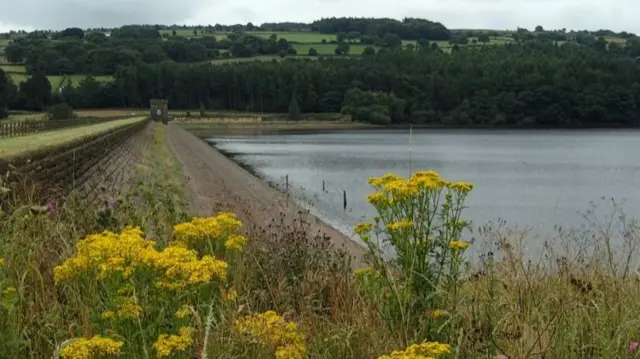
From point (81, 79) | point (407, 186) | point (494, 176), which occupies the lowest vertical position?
point (494, 176)

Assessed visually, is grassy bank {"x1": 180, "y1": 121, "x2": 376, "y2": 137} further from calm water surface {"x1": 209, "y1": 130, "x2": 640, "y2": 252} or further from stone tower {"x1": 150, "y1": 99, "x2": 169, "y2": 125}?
calm water surface {"x1": 209, "y1": 130, "x2": 640, "y2": 252}

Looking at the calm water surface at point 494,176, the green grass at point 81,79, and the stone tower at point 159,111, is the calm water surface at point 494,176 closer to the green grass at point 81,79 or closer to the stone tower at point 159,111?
the stone tower at point 159,111

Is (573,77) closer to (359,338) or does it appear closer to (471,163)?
(471,163)

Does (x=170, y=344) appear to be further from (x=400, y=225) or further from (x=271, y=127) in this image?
(x=271, y=127)

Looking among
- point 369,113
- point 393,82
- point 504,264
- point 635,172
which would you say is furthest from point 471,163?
point 393,82

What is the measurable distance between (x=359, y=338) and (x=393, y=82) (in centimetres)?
16237

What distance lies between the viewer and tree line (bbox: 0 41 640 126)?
149 m

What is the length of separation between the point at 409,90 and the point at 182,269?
161 meters

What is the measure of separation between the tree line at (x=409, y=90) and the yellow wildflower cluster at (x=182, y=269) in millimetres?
142536

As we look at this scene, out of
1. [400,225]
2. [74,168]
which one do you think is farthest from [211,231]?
[74,168]

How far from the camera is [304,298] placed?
6238 millimetres

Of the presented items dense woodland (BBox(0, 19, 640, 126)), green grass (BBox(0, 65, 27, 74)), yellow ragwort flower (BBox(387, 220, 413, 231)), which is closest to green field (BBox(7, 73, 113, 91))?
green grass (BBox(0, 65, 27, 74))

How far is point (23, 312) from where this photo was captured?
199 inches

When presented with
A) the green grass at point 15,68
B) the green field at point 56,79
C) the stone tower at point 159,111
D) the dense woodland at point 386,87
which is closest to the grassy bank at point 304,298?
the stone tower at point 159,111
